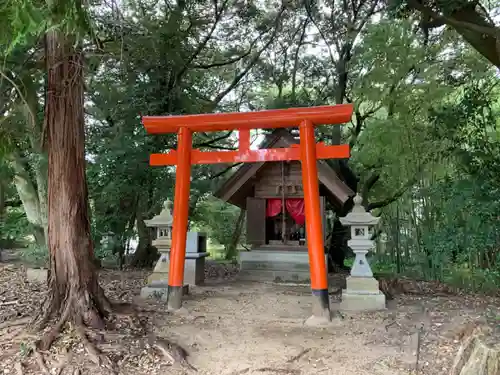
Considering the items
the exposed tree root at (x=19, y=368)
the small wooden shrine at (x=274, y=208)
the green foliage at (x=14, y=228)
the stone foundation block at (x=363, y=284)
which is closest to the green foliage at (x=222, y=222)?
the small wooden shrine at (x=274, y=208)

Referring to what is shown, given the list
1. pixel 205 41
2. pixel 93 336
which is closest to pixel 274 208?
pixel 205 41

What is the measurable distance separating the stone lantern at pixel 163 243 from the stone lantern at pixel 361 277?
3.01 m

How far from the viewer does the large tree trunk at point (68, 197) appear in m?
4.54

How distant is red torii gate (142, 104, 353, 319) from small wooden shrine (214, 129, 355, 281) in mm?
2638

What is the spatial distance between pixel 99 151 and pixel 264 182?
3801 millimetres

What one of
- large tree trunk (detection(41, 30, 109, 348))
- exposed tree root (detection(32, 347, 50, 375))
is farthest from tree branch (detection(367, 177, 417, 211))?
exposed tree root (detection(32, 347, 50, 375))

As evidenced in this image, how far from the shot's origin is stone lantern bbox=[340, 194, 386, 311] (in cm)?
599

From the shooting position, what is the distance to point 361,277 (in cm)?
615

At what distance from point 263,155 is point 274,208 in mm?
3676

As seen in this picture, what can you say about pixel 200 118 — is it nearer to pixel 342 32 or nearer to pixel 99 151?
pixel 99 151

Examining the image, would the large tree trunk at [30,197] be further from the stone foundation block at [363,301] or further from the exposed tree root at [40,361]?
the stone foundation block at [363,301]

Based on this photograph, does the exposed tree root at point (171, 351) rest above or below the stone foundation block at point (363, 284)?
below

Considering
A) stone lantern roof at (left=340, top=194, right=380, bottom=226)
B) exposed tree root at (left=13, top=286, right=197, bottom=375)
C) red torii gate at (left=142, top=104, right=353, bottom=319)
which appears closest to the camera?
exposed tree root at (left=13, top=286, right=197, bottom=375)

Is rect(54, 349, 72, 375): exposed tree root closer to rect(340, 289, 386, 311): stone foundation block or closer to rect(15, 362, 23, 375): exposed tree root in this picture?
rect(15, 362, 23, 375): exposed tree root
